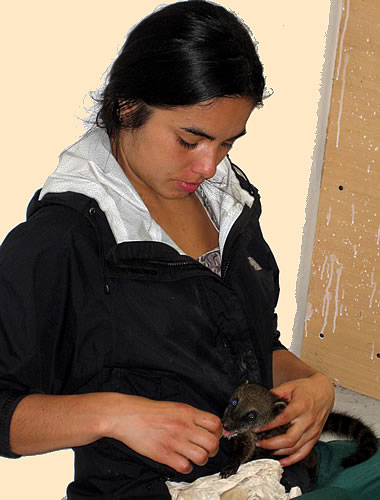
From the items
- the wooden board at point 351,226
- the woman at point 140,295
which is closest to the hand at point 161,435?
the woman at point 140,295

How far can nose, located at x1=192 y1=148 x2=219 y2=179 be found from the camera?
144cm

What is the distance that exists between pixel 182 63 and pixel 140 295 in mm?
448

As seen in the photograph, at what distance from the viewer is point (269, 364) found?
172cm

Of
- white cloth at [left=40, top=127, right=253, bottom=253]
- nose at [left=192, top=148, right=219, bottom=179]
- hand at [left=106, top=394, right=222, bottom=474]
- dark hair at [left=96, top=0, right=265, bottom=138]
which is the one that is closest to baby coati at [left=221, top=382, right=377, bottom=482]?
hand at [left=106, top=394, right=222, bottom=474]

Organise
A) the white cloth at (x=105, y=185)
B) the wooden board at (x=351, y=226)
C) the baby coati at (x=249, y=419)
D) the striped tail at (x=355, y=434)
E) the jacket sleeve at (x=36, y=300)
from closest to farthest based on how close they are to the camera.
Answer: the jacket sleeve at (x=36, y=300), the white cloth at (x=105, y=185), the baby coati at (x=249, y=419), the striped tail at (x=355, y=434), the wooden board at (x=351, y=226)

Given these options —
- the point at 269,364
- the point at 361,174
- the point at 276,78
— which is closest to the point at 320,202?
the point at 361,174

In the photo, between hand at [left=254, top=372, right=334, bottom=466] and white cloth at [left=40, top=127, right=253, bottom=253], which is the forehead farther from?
hand at [left=254, top=372, right=334, bottom=466]

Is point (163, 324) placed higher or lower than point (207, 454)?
higher

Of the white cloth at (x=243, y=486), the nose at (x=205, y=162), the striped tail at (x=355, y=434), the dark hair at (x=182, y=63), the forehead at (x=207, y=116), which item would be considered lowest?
the striped tail at (x=355, y=434)

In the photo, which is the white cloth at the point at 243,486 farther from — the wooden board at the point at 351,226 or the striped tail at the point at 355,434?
the wooden board at the point at 351,226

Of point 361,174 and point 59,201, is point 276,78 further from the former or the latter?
point 59,201

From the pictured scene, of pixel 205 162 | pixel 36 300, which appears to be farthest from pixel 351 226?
pixel 36 300

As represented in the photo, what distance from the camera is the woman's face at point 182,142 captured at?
1.38 m

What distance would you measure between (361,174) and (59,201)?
1434 millimetres
